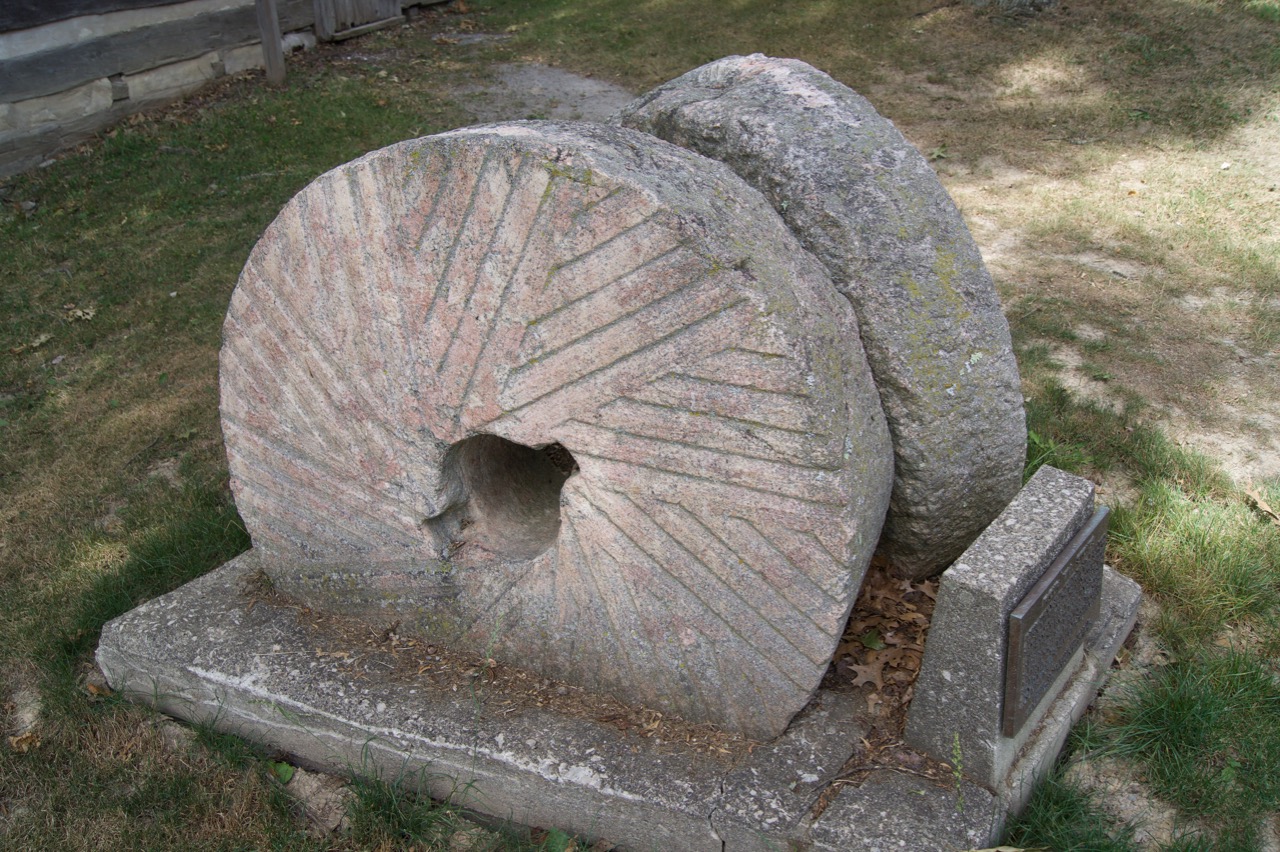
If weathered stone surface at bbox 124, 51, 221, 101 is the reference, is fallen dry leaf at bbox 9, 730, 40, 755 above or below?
below

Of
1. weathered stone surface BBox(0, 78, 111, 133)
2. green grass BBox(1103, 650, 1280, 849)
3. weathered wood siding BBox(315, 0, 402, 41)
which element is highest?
weathered wood siding BBox(315, 0, 402, 41)

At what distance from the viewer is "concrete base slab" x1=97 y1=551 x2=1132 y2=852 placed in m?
2.39

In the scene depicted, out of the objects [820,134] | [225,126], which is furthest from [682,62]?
[820,134]

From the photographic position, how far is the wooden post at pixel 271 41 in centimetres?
789

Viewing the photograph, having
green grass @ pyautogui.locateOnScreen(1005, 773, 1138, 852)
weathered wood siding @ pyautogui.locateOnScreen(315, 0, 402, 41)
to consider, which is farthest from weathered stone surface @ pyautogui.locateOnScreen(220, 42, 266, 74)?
green grass @ pyautogui.locateOnScreen(1005, 773, 1138, 852)

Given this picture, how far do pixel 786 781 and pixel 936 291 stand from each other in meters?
1.24

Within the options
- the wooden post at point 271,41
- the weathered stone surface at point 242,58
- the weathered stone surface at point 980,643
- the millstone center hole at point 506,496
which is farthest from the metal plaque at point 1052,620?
the weathered stone surface at point 242,58

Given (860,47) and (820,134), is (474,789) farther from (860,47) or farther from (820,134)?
(860,47)

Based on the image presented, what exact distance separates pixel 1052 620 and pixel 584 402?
1.25 metres

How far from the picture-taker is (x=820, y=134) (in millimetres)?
2730

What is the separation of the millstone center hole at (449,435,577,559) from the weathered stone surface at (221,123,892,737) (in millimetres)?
11

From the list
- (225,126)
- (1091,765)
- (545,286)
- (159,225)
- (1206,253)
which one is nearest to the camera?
(545,286)

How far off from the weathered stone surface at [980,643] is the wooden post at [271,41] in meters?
7.19

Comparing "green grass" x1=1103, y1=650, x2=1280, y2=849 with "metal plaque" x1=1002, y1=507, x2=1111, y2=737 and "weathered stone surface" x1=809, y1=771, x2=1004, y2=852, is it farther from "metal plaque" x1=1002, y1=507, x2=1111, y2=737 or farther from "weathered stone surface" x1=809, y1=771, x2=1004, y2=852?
"weathered stone surface" x1=809, y1=771, x2=1004, y2=852
